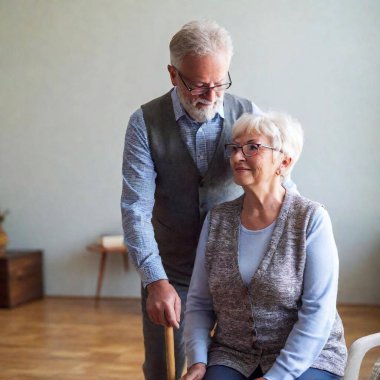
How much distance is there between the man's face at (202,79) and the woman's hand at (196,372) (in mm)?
717

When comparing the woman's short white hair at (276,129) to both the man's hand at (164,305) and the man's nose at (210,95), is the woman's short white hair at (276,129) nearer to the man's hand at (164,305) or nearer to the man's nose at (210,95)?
the man's nose at (210,95)

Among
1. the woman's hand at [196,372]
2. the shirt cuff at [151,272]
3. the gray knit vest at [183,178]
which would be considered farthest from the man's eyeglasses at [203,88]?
the woman's hand at [196,372]

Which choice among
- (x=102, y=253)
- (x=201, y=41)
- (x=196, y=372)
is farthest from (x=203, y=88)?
(x=102, y=253)

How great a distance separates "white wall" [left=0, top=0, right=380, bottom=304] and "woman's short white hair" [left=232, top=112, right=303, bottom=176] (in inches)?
114

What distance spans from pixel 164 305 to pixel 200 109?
0.58 meters

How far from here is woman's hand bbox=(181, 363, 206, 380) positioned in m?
1.76

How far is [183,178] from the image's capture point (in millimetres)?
2096

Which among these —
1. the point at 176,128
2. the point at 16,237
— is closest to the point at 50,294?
the point at 16,237

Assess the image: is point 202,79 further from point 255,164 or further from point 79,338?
point 79,338

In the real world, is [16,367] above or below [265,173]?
below

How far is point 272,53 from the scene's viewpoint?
4723mm

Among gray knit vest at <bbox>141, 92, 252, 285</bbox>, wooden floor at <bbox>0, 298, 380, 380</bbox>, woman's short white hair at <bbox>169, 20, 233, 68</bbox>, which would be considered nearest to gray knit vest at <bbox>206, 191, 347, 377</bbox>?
gray knit vest at <bbox>141, 92, 252, 285</bbox>

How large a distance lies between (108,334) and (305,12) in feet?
8.45

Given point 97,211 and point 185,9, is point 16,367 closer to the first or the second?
point 97,211
